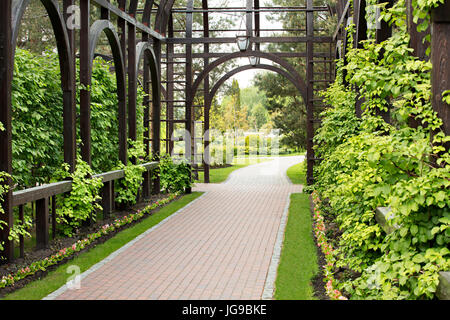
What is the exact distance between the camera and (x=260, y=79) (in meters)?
22.8

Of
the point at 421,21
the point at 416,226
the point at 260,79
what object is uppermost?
the point at 260,79

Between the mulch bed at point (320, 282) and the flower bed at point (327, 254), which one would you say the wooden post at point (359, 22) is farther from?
the mulch bed at point (320, 282)

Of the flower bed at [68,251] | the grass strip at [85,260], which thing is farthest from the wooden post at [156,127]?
the flower bed at [68,251]

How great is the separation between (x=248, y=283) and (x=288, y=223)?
4.00 metres

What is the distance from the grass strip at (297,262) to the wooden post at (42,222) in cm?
318

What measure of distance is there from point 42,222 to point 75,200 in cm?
83

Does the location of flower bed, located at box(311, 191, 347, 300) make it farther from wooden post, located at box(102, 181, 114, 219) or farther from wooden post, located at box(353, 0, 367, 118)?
wooden post, located at box(102, 181, 114, 219)

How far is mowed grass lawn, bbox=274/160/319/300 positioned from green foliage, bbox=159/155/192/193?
4082mm

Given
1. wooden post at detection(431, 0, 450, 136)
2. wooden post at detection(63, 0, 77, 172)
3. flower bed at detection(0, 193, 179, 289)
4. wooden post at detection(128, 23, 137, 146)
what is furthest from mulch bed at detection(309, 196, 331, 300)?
wooden post at detection(128, 23, 137, 146)

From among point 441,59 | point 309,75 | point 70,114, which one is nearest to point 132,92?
point 70,114

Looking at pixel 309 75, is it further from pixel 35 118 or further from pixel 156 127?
pixel 35 118

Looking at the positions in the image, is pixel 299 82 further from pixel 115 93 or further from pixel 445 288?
pixel 445 288

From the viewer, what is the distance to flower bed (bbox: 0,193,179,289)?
5.55 metres
